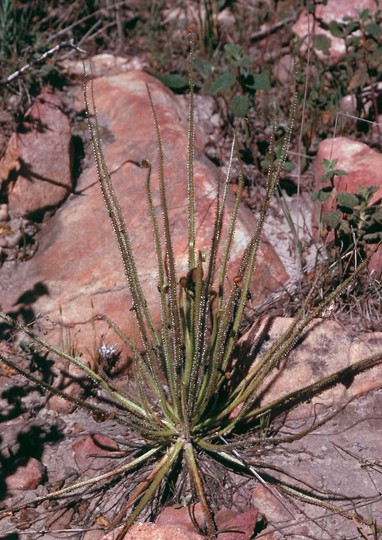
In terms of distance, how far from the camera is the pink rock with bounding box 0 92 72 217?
3.76m

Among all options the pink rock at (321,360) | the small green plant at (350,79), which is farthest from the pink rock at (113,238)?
the small green plant at (350,79)

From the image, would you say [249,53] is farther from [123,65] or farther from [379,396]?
[379,396]

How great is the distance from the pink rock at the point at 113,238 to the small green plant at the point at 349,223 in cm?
29

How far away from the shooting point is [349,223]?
10.8 ft

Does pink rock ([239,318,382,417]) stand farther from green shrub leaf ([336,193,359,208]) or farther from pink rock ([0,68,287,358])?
green shrub leaf ([336,193,359,208])

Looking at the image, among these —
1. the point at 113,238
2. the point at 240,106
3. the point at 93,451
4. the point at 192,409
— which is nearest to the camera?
the point at 192,409

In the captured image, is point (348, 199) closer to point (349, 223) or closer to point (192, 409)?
point (349, 223)

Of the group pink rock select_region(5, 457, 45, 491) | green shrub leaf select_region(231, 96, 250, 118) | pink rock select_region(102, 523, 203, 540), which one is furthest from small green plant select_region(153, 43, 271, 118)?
pink rock select_region(102, 523, 203, 540)

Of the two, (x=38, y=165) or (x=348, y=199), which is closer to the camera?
(x=348, y=199)

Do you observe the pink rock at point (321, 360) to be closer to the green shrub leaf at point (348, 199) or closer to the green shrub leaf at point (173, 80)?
the green shrub leaf at point (348, 199)

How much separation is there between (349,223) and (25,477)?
171cm

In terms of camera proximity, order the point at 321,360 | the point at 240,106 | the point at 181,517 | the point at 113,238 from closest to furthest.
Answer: the point at 181,517 < the point at 321,360 < the point at 113,238 < the point at 240,106

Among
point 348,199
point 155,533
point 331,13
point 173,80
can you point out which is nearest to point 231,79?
point 173,80

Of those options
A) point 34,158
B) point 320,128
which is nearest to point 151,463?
point 34,158
